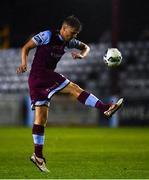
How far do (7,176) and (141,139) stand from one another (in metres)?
9.02

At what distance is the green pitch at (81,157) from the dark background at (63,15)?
48.4 feet

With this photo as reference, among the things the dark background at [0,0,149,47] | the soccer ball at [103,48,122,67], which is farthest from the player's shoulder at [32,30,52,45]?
the dark background at [0,0,149,47]

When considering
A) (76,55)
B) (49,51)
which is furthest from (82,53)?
(49,51)

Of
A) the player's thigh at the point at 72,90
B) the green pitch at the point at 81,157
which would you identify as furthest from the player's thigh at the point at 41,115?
the green pitch at the point at 81,157

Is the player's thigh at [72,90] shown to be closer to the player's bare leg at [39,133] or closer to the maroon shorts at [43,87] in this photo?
the maroon shorts at [43,87]

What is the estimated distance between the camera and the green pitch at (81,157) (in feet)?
32.1

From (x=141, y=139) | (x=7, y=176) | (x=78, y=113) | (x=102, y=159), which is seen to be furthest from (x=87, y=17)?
(x=7, y=176)

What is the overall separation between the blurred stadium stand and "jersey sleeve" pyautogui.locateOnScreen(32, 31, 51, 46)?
15.2 m

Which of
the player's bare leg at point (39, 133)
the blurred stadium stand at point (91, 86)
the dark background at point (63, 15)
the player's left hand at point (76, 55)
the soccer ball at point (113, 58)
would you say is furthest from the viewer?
the dark background at point (63, 15)

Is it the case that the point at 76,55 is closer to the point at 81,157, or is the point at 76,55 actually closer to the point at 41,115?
the point at 41,115

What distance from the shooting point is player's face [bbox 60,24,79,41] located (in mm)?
10102

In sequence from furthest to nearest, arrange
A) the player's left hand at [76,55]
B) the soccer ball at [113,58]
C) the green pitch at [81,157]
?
the soccer ball at [113,58]
the player's left hand at [76,55]
the green pitch at [81,157]

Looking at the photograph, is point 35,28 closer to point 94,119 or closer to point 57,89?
point 94,119

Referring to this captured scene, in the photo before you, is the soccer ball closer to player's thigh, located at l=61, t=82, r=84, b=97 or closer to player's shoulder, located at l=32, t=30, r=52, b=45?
player's thigh, located at l=61, t=82, r=84, b=97
